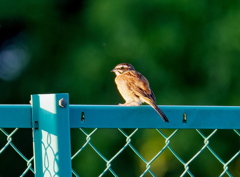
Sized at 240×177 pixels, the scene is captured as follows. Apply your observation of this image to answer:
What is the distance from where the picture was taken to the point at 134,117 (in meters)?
2.27

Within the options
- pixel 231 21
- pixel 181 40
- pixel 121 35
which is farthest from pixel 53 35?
pixel 231 21

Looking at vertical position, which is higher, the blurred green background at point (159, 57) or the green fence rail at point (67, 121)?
the blurred green background at point (159, 57)

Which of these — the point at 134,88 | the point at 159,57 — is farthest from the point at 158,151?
the point at 134,88

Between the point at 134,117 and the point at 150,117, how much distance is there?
0.20ft

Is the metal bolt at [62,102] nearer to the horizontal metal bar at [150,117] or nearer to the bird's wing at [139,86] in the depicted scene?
the horizontal metal bar at [150,117]

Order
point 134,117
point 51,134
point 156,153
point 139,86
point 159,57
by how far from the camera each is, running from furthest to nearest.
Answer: point 159,57 < point 156,153 < point 139,86 < point 134,117 < point 51,134

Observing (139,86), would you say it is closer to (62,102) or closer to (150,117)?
(150,117)

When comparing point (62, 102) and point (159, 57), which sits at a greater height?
point (159, 57)

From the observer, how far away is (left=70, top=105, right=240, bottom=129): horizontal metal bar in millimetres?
2209

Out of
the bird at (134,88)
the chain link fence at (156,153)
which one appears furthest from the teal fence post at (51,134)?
the chain link fence at (156,153)

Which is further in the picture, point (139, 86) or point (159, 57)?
point (159, 57)

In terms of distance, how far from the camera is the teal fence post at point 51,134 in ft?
6.82

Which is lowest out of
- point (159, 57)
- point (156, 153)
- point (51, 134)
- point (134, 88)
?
point (51, 134)

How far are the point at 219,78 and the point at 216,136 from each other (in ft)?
2.59
